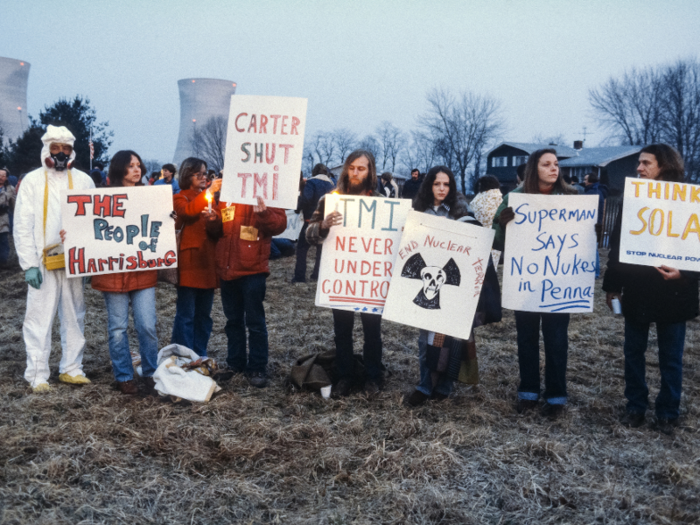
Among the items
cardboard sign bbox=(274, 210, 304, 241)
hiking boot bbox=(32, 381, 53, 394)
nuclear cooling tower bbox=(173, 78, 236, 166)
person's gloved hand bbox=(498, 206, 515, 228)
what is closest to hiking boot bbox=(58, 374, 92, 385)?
hiking boot bbox=(32, 381, 53, 394)

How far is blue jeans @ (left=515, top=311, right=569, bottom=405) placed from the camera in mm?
4262

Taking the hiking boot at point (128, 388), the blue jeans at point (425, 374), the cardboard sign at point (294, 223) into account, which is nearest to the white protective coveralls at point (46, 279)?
the hiking boot at point (128, 388)

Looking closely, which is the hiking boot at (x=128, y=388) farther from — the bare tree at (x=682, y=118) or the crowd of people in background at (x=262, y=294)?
the bare tree at (x=682, y=118)

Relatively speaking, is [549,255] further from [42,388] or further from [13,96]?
[13,96]

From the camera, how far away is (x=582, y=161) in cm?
5069

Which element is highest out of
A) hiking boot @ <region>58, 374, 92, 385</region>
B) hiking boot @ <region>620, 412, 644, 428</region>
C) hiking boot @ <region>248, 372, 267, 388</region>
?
hiking boot @ <region>620, 412, 644, 428</region>

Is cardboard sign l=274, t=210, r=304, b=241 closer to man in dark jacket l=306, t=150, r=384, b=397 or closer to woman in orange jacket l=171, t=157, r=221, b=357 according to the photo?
woman in orange jacket l=171, t=157, r=221, b=357

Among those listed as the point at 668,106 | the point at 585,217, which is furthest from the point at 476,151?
the point at 585,217

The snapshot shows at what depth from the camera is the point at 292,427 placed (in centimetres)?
409

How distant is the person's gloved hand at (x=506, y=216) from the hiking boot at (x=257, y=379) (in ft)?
7.88

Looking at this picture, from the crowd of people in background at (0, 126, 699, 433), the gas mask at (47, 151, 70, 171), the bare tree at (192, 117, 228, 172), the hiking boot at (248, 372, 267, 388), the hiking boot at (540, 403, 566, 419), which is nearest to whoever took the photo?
the crowd of people in background at (0, 126, 699, 433)

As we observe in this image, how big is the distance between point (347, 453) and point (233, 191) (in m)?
2.12

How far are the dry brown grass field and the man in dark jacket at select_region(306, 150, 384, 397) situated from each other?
189 mm

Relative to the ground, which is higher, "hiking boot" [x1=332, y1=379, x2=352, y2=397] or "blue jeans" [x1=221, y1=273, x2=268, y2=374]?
"blue jeans" [x1=221, y1=273, x2=268, y2=374]
